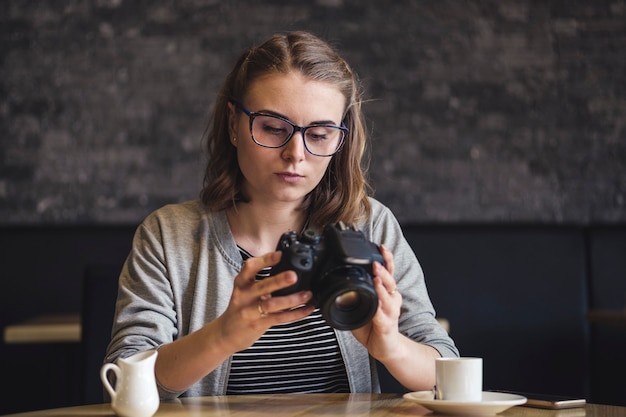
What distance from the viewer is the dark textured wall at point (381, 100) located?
9.64ft

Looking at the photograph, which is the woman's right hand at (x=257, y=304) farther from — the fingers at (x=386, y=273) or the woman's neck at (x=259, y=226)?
the woman's neck at (x=259, y=226)

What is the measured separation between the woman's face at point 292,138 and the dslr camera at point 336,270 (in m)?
0.30

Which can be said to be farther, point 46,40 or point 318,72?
point 46,40

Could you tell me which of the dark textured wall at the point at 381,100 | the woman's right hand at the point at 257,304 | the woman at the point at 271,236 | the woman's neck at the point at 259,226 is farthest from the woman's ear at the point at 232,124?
the dark textured wall at the point at 381,100

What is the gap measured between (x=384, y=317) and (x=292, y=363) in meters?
0.33

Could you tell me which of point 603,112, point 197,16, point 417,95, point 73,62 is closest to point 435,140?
point 417,95

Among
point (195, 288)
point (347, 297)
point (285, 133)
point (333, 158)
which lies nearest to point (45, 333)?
point (195, 288)

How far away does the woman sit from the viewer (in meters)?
1.37

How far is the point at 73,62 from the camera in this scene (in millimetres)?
2957

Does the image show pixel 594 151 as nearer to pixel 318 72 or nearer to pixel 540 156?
pixel 540 156

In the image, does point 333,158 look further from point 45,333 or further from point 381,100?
point 381,100

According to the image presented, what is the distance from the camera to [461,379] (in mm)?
1079

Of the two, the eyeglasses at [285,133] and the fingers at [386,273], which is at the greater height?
the eyeglasses at [285,133]

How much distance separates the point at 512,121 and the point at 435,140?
265mm
